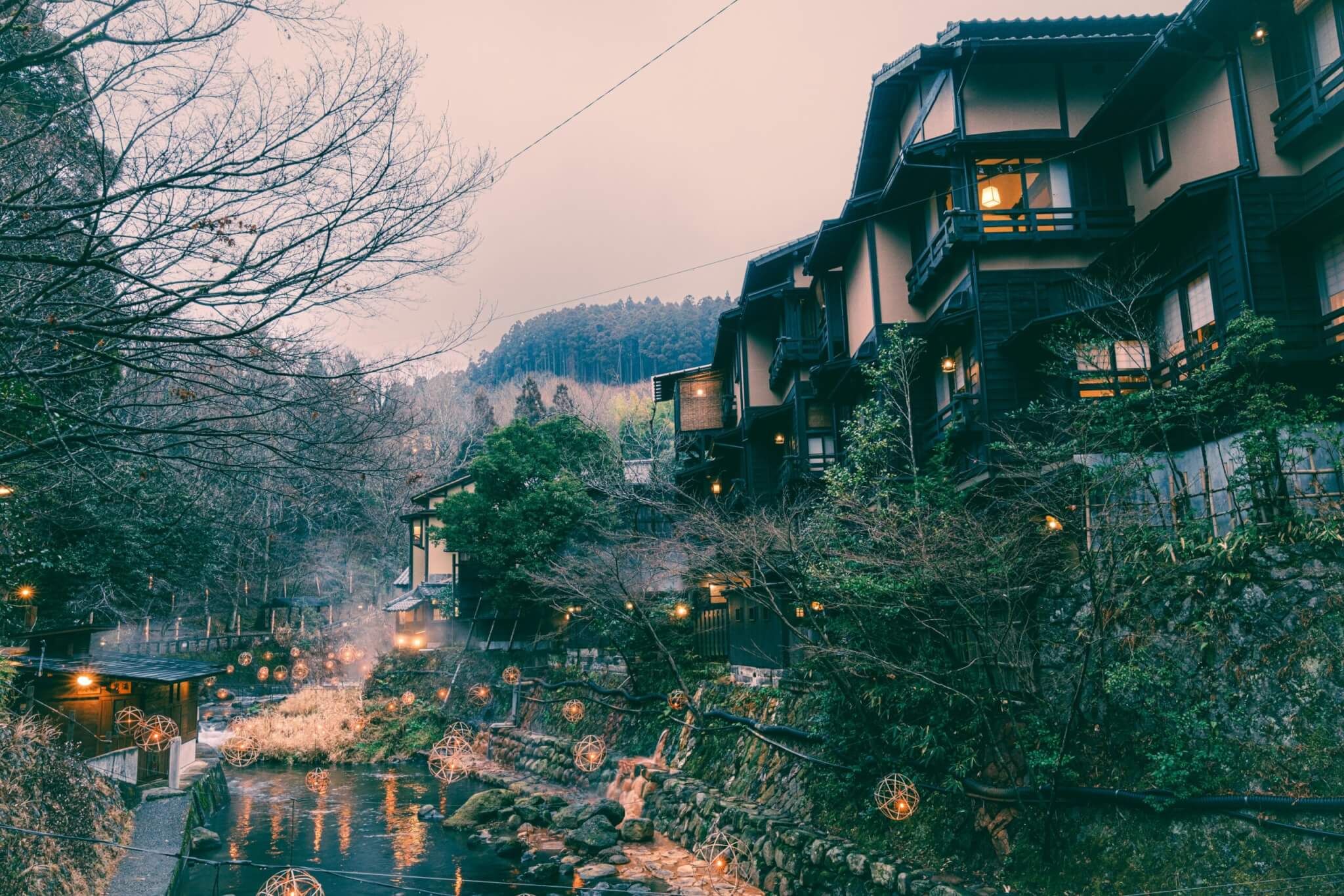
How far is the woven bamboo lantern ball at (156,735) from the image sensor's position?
66.6 ft

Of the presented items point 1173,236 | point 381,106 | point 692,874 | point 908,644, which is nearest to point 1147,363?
point 1173,236

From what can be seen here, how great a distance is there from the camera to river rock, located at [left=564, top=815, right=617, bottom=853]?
18031 mm

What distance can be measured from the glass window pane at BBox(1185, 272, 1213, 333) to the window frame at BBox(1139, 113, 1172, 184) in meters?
2.86

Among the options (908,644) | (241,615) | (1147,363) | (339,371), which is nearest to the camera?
(339,371)

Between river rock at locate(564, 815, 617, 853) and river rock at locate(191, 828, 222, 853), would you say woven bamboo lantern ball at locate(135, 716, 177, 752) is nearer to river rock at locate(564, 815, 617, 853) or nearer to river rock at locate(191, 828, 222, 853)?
river rock at locate(191, 828, 222, 853)

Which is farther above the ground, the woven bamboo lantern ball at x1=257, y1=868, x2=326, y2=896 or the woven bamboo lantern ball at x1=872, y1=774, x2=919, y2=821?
the woven bamboo lantern ball at x1=872, y1=774, x2=919, y2=821

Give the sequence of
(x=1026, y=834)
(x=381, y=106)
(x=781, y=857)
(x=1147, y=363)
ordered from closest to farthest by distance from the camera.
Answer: (x=381, y=106) → (x=1026, y=834) → (x=781, y=857) → (x=1147, y=363)

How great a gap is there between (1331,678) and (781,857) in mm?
8955

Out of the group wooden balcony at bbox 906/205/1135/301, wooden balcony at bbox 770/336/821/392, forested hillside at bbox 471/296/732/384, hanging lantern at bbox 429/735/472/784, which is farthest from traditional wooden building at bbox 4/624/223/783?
forested hillside at bbox 471/296/732/384

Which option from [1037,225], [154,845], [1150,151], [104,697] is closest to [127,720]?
[104,697]

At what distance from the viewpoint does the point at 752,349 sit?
94.9 ft

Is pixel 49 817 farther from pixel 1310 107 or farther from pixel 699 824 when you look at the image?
pixel 1310 107

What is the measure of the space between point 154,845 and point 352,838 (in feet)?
19.0

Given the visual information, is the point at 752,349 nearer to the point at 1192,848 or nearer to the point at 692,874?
the point at 692,874
